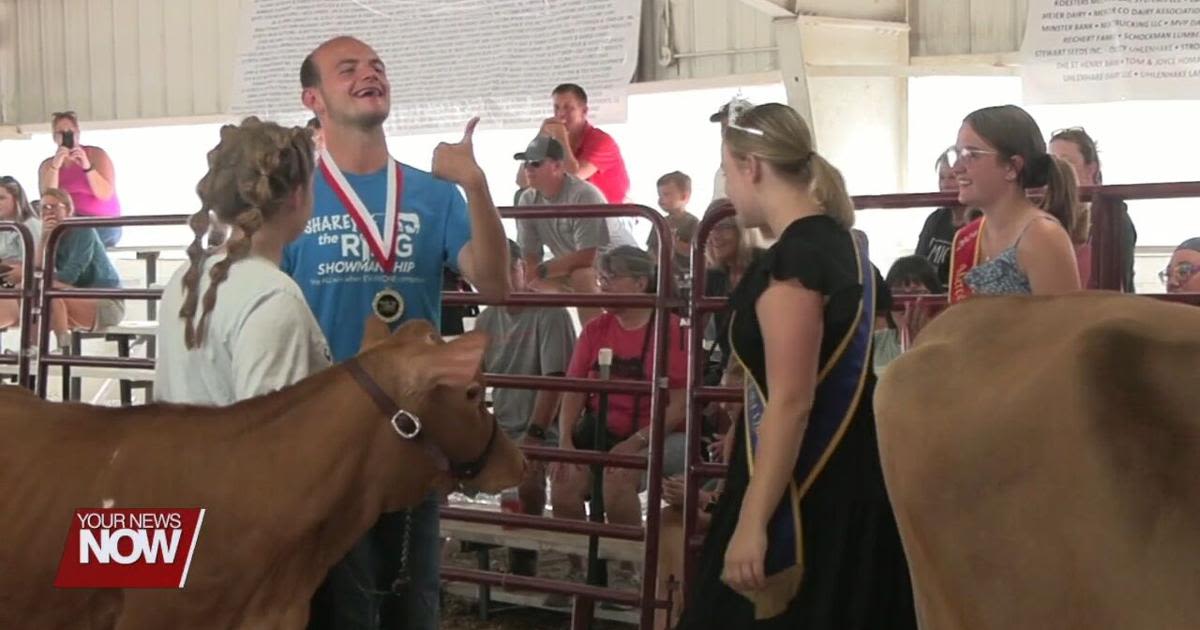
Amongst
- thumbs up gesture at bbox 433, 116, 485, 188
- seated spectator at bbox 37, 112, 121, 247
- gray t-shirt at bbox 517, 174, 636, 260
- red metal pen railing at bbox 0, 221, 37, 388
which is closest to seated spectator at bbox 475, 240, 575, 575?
gray t-shirt at bbox 517, 174, 636, 260

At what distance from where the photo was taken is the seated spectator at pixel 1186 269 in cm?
496

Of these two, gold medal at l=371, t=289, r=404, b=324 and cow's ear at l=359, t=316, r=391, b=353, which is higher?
gold medal at l=371, t=289, r=404, b=324

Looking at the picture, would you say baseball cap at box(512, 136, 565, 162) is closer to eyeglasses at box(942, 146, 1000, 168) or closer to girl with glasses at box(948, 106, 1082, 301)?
girl with glasses at box(948, 106, 1082, 301)

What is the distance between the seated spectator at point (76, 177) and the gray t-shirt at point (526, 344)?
5305 mm

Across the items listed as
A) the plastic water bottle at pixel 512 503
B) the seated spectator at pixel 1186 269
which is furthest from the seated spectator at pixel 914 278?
the plastic water bottle at pixel 512 503

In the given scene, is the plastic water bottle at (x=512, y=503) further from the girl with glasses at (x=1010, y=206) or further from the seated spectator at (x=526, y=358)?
the girl with glasses at (x=1010, y=206)

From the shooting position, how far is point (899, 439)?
1.65 m

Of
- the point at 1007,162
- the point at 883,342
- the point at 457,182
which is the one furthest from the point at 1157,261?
the point at 457,182

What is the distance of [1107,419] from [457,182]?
2.05 m

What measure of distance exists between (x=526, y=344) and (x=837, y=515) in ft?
11.8

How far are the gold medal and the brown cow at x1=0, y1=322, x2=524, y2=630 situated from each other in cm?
57

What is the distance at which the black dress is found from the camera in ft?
9.01

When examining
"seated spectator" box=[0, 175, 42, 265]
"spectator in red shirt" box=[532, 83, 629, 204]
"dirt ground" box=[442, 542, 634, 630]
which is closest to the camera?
"dirt ground" box=[442, 542, 634, 630]

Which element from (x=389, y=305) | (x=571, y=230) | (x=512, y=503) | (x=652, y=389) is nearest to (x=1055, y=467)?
(x=389, y=305)
